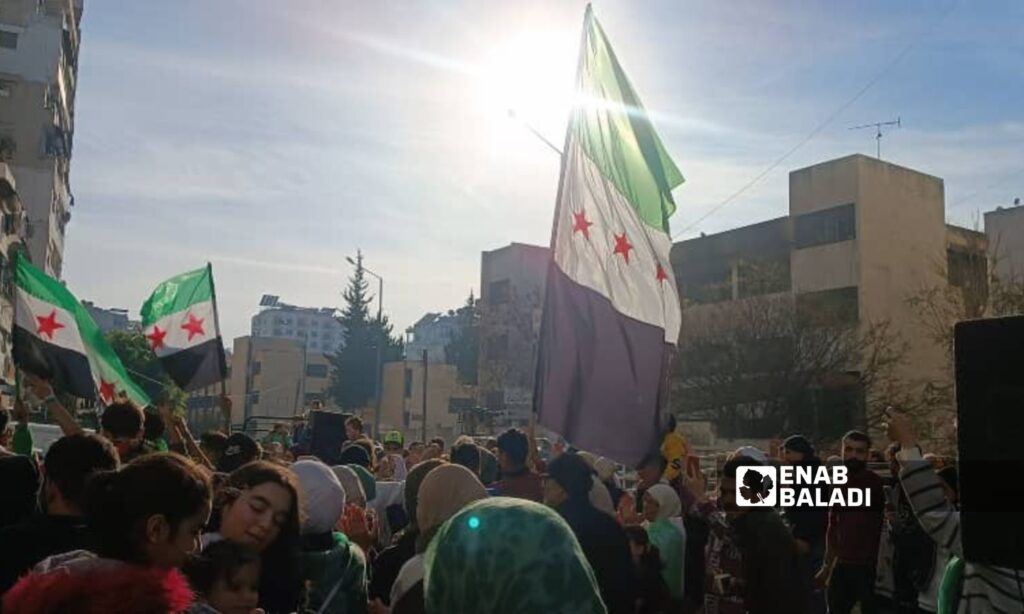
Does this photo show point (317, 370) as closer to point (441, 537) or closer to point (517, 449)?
point (517, 449)

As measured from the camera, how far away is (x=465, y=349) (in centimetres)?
8494

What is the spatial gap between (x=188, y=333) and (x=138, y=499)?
28.7 ft

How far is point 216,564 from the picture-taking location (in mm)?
3354

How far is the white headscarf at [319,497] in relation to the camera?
4.50 metres

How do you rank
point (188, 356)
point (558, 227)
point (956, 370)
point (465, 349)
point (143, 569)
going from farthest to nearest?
point (465, 349) → point (188, 356) → point (558, 227) → point (956, 370) → point (143, 569)

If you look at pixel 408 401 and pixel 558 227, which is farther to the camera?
pixel 408 401

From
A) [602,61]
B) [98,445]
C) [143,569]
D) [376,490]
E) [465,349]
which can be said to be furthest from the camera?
[465,349]

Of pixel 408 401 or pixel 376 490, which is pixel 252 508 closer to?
pixel 376 490

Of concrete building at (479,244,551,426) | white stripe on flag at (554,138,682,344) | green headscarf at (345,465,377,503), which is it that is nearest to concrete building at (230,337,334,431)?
concrete building at (479,244,551,426)

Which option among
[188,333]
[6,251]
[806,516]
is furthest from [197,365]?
[6,251]

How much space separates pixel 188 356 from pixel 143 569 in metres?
9.02

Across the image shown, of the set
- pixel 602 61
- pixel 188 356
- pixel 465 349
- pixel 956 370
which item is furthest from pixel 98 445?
pixel 465 349

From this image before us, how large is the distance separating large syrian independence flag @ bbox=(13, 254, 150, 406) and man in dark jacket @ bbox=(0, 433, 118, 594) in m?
5.92

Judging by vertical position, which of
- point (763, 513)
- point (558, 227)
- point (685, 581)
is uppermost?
point (558, 227)
